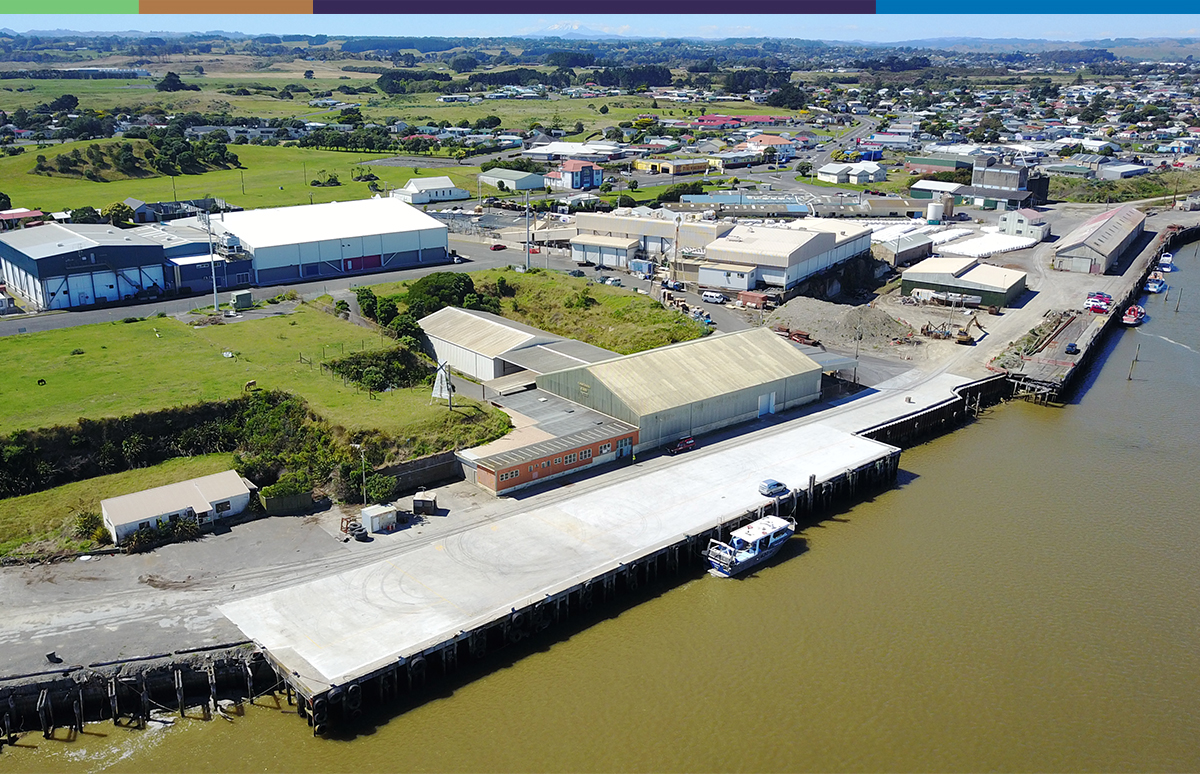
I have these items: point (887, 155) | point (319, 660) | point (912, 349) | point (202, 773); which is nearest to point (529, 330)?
point (912, 349)

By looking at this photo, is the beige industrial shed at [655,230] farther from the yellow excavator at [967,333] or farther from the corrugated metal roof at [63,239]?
the corrugated metal roof at [63,239]

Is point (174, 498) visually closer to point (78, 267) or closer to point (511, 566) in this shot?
point (511, 566)

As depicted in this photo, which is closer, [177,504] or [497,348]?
[177,504]

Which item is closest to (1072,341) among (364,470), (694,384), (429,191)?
(694,384)

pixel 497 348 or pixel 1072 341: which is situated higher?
pixel 497 348

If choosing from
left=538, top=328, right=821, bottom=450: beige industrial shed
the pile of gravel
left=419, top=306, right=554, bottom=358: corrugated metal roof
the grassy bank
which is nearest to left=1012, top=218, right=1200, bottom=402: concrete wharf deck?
the pile of gravel

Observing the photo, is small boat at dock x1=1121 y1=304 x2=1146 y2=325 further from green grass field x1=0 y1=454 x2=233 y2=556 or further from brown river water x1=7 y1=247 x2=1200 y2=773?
green grass field x1=0 y1=454 x2=233 y2=556

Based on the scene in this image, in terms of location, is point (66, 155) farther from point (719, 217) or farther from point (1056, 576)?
point (1056, 576)
